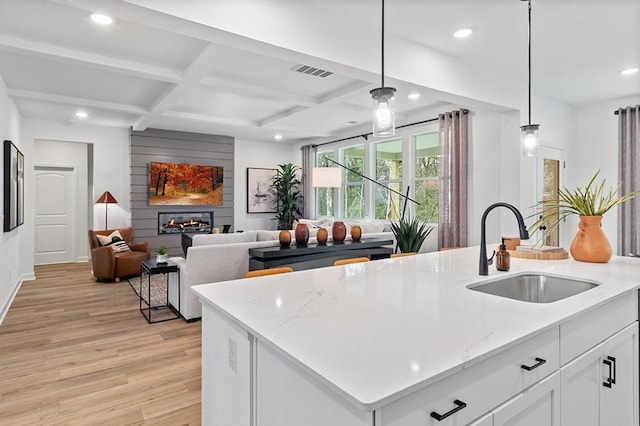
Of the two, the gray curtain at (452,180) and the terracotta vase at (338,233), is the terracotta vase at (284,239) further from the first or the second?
the gray curtain at (452,180)

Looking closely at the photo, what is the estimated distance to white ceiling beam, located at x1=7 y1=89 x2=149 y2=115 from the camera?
15.7 ft

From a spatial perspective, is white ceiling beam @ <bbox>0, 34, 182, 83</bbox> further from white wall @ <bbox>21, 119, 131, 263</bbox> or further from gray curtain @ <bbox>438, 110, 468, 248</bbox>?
white wall @ <bbox>21, 119, 131, 263</bbox>

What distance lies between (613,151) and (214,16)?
5.65m

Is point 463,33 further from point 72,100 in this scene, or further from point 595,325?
point 72,100

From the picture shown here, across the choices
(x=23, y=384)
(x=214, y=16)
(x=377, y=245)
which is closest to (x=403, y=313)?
(x=214, y=16)

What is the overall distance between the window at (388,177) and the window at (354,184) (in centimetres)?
44

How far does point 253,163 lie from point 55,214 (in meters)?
4.12

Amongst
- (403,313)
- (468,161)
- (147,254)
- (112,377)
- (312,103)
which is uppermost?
(312,103)

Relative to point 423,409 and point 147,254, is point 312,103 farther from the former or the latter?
point 423,409

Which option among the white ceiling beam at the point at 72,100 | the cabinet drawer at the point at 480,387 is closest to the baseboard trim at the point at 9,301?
the white ceiling beam at the point at 72,100

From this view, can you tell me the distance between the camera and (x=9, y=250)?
15.0 feet

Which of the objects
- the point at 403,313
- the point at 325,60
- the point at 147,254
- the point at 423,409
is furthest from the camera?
the point at 147,254

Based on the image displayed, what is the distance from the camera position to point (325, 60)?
285cm

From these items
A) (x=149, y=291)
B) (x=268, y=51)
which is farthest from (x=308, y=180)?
(x=268, y=51)
